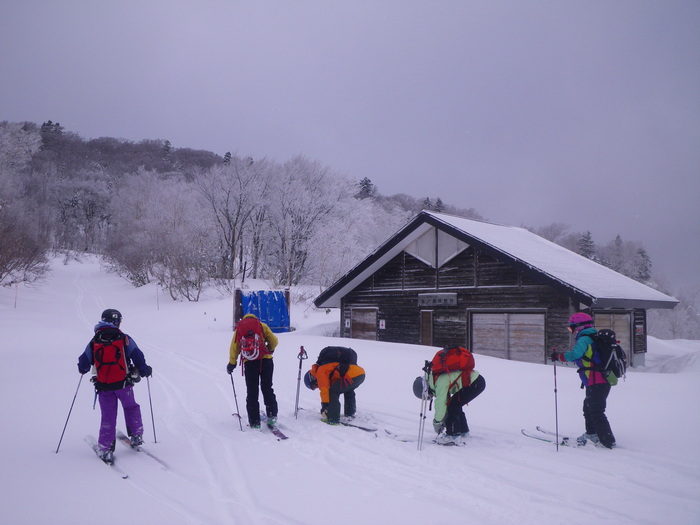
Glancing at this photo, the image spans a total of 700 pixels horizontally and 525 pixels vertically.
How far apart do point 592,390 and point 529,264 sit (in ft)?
32.3

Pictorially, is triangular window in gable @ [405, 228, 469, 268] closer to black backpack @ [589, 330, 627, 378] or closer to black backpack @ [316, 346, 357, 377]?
black backpack @ [316, 346, 357, 377]

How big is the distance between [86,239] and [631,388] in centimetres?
7724

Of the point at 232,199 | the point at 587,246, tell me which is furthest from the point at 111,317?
the point at 587,246

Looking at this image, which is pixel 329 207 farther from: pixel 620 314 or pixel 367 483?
pixel 367 483

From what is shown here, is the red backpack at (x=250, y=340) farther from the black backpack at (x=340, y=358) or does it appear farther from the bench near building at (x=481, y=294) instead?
Result: the bench near building at (x=481, y=294)

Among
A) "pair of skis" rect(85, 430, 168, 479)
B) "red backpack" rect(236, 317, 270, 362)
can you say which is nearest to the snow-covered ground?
"pair of skis" rect(85, 430, 168, 479)

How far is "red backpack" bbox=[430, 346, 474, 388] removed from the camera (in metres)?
6.71

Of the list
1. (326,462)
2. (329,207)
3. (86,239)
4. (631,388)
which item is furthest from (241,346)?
(86,239)

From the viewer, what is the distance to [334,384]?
7672 millimetres

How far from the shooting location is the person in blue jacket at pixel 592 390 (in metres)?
6.30

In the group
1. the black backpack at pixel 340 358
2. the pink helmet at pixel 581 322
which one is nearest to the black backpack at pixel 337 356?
the black backpack at pixel 340 358

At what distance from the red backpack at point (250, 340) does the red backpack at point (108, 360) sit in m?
1.81

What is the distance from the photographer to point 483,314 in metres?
17.9

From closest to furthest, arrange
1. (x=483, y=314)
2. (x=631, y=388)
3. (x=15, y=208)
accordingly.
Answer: (x=631, y=388), (x=483, y=314), (x=15, y=208)
